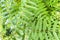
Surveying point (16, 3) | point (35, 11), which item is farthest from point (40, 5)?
point (16, 3)

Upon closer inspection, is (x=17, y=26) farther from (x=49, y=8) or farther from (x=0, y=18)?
(x=49, y=8)

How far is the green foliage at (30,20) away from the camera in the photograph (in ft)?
3.96

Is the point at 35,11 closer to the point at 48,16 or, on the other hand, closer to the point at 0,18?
the point at 48,16

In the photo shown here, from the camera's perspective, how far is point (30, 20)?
126cm

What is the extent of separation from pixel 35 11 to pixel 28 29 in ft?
0.47

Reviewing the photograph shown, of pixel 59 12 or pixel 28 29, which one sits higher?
pixel 59 12

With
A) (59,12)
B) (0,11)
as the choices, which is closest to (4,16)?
(0,11)

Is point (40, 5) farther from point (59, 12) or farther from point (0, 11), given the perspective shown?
point (0, 11)

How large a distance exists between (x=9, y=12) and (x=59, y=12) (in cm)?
36

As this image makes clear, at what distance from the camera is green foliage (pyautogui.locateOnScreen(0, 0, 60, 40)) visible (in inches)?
47.6

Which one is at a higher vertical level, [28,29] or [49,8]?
[49,8]

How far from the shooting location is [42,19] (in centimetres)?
122

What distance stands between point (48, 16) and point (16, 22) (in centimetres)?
24

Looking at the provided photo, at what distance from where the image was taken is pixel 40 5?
1229 mm
